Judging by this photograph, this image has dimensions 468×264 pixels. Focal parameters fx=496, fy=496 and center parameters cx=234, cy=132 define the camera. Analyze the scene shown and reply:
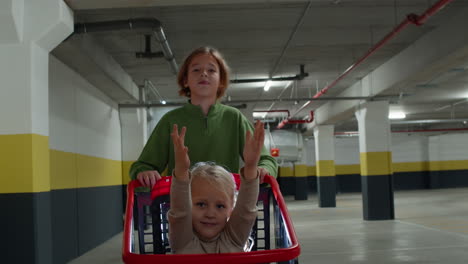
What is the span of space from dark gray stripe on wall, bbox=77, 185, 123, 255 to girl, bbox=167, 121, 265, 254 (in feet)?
23.6

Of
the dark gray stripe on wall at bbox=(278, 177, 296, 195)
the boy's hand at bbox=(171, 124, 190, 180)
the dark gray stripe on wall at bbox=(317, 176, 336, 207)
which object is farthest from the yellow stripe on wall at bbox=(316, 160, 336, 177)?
the boy's hand at bbox=(171, 124, 190, 180)

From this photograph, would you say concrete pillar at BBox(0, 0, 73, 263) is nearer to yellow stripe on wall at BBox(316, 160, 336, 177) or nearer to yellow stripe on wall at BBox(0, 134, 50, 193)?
yellow stripe on wall at BBox(0, 134, 50, 193)

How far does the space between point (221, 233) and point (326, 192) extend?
1696 cm

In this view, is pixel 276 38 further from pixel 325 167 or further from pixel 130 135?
pixel 325 167

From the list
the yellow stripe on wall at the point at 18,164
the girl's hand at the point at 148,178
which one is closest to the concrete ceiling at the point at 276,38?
the yellow stripe on wall at the point at 18,164

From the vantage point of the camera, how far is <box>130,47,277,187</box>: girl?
2.43m

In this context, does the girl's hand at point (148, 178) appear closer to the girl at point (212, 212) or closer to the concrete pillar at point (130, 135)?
the girl at point (212, 212)

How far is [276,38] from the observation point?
356 inches

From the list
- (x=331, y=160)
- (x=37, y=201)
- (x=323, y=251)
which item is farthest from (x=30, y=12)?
(x=331, y=160)

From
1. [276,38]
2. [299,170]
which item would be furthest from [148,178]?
[299,170]

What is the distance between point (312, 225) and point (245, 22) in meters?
5.90

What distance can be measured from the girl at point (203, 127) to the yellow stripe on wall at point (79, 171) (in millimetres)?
5396

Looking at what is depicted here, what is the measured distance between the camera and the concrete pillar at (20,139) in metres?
4.76

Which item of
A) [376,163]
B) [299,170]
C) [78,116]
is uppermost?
[78,116]
